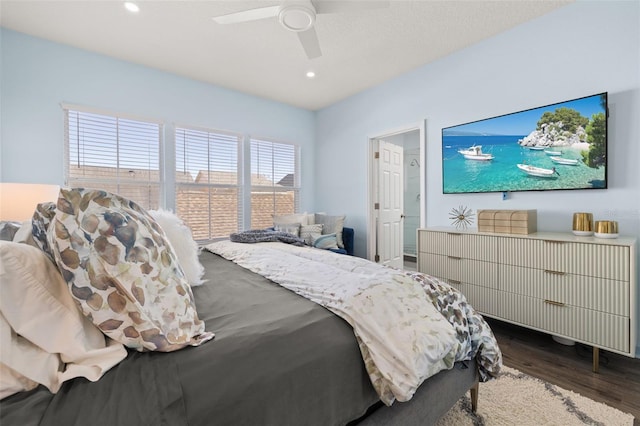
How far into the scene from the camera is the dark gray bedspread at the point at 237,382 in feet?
2.09

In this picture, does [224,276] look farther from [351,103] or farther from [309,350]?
[351,103]

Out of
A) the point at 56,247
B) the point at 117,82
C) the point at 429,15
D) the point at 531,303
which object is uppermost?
the point at 429,15

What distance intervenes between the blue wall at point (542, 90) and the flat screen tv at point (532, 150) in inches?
3.5

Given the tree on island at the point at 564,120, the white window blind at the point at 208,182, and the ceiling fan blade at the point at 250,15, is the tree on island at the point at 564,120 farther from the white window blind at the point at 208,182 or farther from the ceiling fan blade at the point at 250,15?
the white window blind at the point at 208,182

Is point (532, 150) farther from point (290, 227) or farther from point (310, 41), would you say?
point (290, 227)

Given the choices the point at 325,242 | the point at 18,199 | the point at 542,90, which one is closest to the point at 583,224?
the point at 542,90

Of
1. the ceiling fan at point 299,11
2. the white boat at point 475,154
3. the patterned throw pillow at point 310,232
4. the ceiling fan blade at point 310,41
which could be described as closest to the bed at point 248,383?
the ceiling fan at point 299,11

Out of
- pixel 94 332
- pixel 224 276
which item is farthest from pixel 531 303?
pixel 94 332

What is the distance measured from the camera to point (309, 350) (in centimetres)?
91

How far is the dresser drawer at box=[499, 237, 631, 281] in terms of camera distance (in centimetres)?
177

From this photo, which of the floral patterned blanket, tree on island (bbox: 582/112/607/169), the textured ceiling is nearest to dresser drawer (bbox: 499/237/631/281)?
tree on island (bbox: 582/112/607/169)

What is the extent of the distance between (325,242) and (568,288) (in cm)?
237

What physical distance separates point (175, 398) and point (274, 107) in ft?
13.8

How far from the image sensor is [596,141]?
2.12 m
